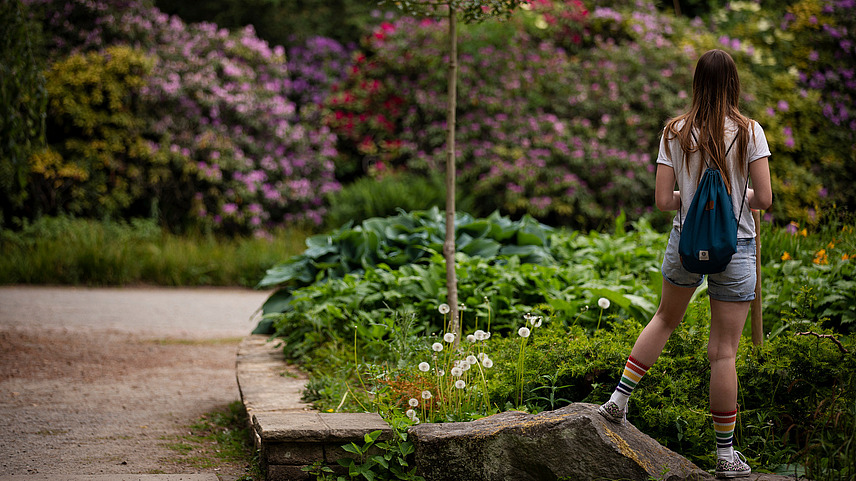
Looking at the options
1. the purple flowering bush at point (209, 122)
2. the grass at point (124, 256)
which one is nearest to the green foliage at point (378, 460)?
the grass at point (124, 256)

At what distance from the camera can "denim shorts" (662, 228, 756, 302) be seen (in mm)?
2387

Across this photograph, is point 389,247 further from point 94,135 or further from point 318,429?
point 94,135

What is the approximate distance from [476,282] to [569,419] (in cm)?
193

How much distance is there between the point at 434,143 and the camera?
1005cm

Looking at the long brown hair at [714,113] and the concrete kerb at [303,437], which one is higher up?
the long brown hair at [714,113]

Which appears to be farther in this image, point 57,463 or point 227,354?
point 227,354

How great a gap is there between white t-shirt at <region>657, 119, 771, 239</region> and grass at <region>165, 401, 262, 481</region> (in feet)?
6.39

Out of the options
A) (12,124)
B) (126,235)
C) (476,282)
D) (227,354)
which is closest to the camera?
(476,282)

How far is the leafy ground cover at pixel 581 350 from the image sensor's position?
270 cm

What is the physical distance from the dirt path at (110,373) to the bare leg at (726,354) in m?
1.92

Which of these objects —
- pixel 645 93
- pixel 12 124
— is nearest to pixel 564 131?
pixel 645 93

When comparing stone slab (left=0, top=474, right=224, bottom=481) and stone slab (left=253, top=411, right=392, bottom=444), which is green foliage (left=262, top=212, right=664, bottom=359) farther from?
stone slab (left=0, top=474, right=224, bottom=481)

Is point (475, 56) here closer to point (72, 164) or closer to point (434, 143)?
point (434, 143)

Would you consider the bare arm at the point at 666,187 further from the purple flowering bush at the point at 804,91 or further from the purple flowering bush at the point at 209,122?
the purple flowering bush at the point at 209,122
